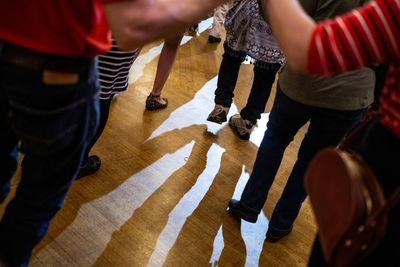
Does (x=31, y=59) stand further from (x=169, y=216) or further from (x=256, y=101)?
(x=256, y=101)

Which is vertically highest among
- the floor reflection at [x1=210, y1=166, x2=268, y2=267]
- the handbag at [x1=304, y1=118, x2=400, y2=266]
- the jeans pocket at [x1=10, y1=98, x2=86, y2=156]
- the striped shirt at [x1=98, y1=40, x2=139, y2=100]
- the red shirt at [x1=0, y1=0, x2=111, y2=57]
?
the red shirt at [x1=0, y1=0, x2=111, y2=57]

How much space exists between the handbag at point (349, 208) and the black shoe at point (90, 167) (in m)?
1.38

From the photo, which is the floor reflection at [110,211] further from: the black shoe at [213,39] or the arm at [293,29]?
the black shoe at [213,39]

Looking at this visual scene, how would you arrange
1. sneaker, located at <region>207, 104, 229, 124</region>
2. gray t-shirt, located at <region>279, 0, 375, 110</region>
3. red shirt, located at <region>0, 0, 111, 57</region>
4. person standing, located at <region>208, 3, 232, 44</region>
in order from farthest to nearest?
person standing, located at <region>208, 3, 232, 44</region>
sneaker, located at <region>207, 104, 229, 124</region>
gray t-shirt, located at <region>279, 0, 375, 110</region>
red shirt, located at <region>0, 0, 111, 57</region>

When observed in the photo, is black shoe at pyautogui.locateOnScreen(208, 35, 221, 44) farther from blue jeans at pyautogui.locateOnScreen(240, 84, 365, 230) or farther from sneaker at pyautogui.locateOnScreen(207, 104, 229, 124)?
blue jeans at pyautogui.locateOnScreen(240, 84, 365, 230)

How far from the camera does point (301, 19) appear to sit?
752mm

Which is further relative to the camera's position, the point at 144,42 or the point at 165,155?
the point at 165,155

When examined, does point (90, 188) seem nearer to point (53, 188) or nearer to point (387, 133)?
point (53, 188)

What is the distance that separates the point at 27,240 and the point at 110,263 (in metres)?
0.49

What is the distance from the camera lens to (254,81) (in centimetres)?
242

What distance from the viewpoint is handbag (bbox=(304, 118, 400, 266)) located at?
73cm

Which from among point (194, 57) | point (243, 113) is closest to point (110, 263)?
point (243, 113)

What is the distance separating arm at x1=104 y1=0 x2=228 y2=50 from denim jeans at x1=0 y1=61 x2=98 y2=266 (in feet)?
0.53

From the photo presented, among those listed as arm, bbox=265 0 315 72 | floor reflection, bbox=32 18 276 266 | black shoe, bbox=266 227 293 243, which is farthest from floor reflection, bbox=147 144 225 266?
arm, bbox=265 0 315 72
